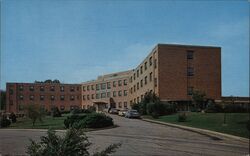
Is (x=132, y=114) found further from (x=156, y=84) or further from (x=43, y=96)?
(x=43, y=96)

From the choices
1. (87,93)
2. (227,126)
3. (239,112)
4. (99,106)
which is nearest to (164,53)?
(227,126)

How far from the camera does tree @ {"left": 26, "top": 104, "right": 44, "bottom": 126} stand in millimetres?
8945

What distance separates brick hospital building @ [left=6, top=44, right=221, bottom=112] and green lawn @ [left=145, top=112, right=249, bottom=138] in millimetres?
1624

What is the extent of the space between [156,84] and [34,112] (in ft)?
84.6

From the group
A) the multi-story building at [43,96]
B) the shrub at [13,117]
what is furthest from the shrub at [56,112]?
the shrub at [13,117]

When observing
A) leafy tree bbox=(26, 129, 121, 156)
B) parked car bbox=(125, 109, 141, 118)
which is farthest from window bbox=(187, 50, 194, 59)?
parked car bbox=(125, 109, 141, 118)

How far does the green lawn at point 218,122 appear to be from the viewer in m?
23.9

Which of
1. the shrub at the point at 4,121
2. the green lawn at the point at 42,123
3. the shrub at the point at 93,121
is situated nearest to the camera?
the shrub at the point at 4,121

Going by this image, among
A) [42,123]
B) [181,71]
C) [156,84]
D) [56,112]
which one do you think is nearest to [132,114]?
[156,84]

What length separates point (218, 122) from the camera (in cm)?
2792

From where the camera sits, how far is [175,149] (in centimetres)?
1535

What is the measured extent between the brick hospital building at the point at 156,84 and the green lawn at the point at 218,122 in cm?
162

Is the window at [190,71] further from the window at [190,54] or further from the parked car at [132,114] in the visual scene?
the parked car at [132,114]

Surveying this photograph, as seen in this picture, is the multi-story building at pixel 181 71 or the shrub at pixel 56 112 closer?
the shrub at pixel 56 112
